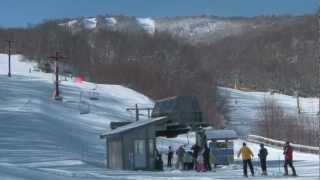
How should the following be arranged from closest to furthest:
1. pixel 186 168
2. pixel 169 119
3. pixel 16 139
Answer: pixel 186 168
pixel 169 119
pixel 16 139

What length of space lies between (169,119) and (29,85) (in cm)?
4361

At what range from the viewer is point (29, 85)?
243 ft

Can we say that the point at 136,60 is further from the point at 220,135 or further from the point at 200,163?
the point at 200,163

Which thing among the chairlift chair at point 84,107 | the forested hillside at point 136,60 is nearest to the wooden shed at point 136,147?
the chairlift chair at point 84,107

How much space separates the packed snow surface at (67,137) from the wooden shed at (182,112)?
3.01 m

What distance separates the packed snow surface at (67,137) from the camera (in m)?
23.1

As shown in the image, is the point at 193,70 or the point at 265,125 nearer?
the point at 265,125

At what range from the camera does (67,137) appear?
43.4m

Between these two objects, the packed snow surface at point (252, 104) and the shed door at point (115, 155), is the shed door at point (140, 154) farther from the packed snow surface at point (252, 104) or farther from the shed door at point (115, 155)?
the packed snow surface at point (252, 104)

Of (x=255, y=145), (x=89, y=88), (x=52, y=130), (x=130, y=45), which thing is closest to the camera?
(x=52, y=130)

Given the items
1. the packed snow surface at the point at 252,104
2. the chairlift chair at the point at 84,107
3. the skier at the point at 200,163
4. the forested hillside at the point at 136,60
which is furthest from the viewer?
the packed snow surface at the point at 252,104

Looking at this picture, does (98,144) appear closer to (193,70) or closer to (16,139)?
(16,139)

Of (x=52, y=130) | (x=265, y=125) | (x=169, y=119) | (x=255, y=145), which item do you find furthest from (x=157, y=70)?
(x=169, y=119)

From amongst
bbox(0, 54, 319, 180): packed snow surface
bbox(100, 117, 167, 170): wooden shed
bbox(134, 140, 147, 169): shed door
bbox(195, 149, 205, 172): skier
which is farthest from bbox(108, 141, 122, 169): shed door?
bbox(195, 149, 205, 172): skier
